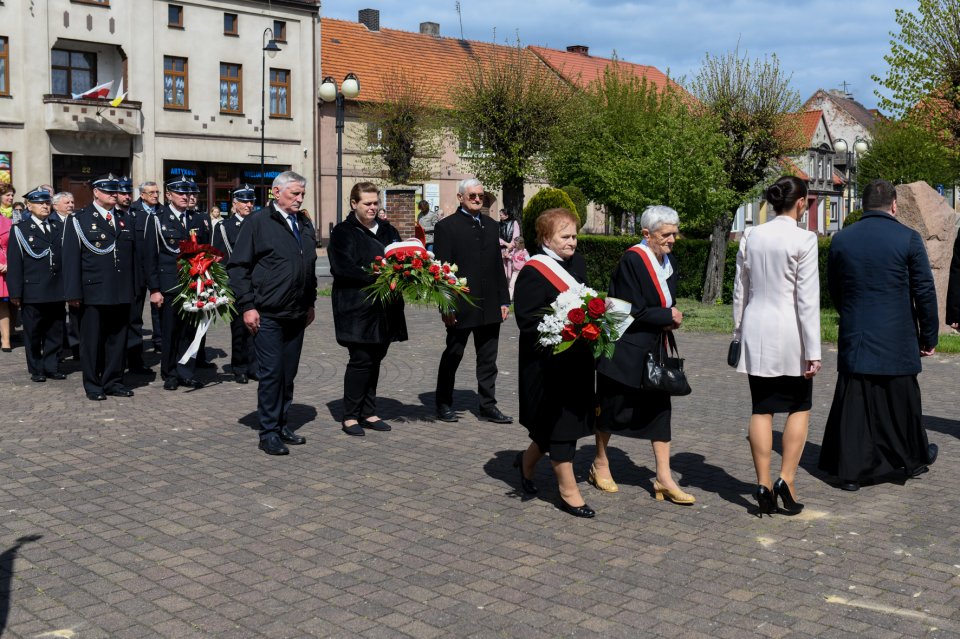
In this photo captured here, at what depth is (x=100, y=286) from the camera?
10078 mm

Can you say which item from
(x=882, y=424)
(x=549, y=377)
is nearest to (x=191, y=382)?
(x=549, y=377)

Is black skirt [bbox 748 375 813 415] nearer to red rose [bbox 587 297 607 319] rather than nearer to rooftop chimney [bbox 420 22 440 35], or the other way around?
red rose [bbox 587 297 607 319]

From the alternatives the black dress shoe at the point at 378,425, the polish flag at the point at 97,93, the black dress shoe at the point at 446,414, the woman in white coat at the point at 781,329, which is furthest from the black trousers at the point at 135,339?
the polish flag at the point at 97,93

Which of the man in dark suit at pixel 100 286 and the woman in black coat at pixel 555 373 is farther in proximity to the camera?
the man in dark suit at pixel 100 286

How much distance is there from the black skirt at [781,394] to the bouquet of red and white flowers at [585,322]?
103cm

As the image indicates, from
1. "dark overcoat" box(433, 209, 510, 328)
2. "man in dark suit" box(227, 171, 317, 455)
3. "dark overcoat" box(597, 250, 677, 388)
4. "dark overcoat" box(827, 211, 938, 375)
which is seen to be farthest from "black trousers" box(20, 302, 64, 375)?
"dark overcoat" box(827, 211, 938, 375)

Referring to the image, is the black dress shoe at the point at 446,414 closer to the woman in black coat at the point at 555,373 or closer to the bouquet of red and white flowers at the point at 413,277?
the bouquet of red and white flowers at the point at 413,277

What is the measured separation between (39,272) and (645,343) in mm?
8016

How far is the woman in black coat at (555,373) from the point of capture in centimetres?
597

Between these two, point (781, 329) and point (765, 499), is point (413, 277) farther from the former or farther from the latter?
point (765, 499)

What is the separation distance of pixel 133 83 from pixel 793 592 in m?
37.4

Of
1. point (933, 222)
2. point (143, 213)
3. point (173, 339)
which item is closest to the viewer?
point (173, 339)

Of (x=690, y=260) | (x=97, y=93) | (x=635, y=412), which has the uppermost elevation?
(x=97, y=93)

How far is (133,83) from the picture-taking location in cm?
3788
